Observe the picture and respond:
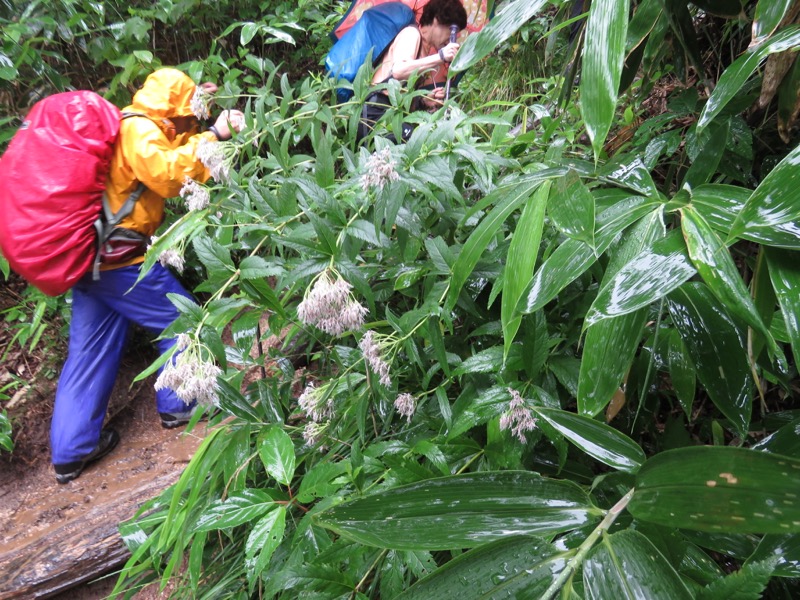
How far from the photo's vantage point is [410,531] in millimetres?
342

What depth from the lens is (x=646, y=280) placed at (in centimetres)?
37

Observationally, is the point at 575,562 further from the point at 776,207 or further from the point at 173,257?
the point at 173,257

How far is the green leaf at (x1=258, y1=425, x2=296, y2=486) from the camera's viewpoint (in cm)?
83

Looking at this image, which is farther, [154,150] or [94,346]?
[94,346]

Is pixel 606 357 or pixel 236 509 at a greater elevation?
pixel 606 357

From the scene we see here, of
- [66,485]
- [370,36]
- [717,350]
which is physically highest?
[370,36]

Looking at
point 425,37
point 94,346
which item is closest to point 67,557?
point 94,346

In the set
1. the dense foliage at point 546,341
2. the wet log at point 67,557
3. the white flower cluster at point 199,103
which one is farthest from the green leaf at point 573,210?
the wet log at point 67,557

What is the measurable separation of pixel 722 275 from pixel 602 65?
0.66 ft

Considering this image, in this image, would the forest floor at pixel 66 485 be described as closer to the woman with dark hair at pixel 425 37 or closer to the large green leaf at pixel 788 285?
the large green leaf at pixel 788 285

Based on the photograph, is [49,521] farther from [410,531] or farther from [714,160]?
[714,160]

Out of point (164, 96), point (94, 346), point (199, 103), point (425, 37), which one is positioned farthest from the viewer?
point (425, 37)

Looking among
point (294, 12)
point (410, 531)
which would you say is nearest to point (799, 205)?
point (410, 531)

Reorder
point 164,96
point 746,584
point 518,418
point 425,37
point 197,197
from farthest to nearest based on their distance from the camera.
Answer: point 425,37 → point 164,96 → point 197,197 → point 518,418 → point 746,584
